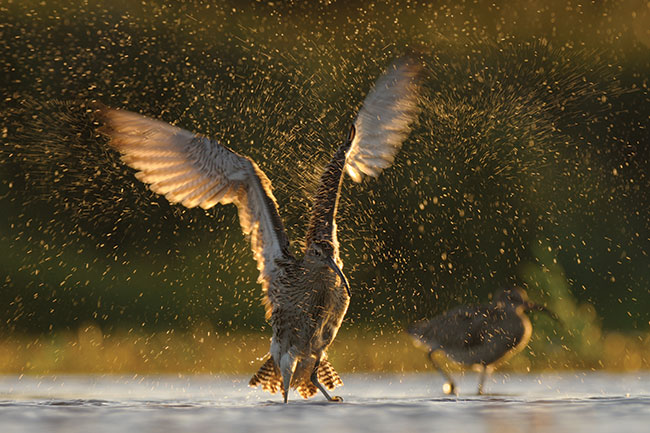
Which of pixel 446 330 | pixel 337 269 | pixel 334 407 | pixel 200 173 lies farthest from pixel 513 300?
pixel 334 407

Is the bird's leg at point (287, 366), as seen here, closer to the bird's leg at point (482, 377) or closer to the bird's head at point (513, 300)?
the bird's leg at point (482, 377)

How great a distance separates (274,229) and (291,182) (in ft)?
14.5

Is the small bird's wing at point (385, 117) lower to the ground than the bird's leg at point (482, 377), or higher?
Result: higher

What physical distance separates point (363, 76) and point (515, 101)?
151 centimetres

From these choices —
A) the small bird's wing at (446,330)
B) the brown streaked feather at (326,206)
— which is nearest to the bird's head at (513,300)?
the small bird's wing at (446,330)

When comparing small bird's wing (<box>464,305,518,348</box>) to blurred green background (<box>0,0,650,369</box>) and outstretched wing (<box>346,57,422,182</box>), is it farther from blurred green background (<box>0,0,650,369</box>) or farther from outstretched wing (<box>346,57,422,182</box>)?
blurred green background (<box>0,0,650,369</box>)

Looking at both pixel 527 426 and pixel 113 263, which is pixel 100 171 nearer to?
pixel 113 263

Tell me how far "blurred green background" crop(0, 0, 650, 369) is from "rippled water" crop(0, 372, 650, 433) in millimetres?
3635

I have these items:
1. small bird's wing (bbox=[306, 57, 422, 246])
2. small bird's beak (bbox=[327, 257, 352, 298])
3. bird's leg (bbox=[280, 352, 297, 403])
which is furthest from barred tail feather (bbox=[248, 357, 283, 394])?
small bird's wing (bbox=[306, 57, 422, 246])

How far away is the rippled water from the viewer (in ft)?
11.6

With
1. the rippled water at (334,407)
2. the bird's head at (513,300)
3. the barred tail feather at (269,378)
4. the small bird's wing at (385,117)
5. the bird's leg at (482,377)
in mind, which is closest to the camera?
the rippled water at (334,407)

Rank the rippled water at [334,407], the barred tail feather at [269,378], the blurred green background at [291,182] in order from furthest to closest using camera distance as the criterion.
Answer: the blurred green background at [291,182] → the barred tail feather at [269,378] → the rippled water at [334,407]

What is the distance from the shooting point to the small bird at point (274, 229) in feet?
17.1

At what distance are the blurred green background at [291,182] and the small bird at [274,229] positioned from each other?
13.3 ft
